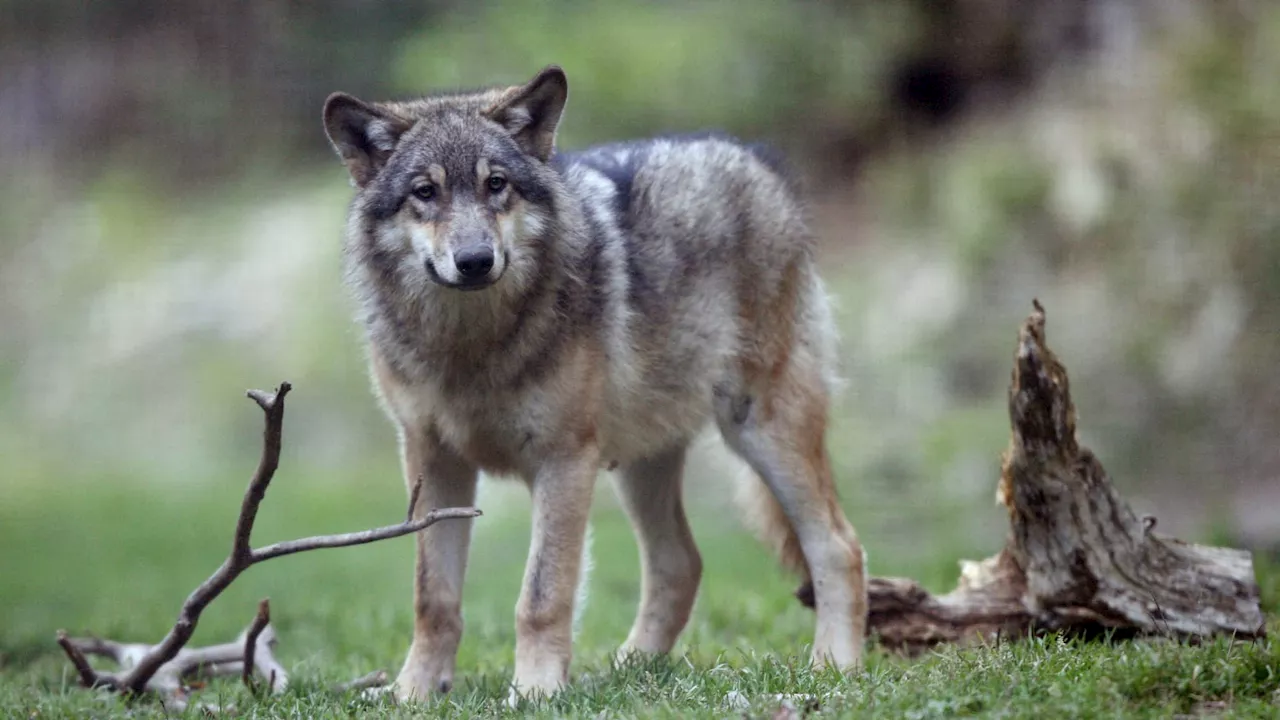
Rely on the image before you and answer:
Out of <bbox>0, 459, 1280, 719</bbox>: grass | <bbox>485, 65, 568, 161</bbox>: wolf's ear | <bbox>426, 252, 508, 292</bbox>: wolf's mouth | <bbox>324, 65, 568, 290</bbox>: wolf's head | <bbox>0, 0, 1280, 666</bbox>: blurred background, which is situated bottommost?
<bbox>0, 459, 1280, 719</bbox>: grass

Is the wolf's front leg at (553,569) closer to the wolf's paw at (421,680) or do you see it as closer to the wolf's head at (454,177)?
the wolf's paw at (421,680)

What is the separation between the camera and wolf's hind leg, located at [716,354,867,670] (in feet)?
20.7

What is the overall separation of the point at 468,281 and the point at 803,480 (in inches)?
83.0

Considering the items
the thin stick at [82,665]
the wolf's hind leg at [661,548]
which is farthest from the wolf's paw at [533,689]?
the thin stick at [82,665]

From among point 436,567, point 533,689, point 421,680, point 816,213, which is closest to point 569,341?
point 436,567

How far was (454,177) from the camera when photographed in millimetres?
5324

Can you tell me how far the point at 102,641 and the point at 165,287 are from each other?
41.5 ft

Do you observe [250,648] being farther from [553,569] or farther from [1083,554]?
[1083,554]

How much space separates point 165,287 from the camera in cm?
1817

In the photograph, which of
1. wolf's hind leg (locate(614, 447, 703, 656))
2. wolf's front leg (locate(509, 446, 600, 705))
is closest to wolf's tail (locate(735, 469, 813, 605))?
wolf's hind leg (locate(614, 447, 703, 656))

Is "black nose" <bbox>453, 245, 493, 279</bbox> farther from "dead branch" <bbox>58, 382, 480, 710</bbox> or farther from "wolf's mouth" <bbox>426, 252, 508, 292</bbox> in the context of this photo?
"dead branch" <bbox>58, 382, 480, 710</bbox>

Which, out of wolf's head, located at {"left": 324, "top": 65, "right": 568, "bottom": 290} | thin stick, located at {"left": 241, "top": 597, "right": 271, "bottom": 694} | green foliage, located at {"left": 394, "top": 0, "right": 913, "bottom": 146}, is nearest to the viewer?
wolf's head, located at {"left": 324, "top": 65, "right": 568, "bottom": 290}

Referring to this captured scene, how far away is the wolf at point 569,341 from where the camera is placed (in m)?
5.48

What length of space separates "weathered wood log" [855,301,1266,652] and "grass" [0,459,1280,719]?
0.42 metres
